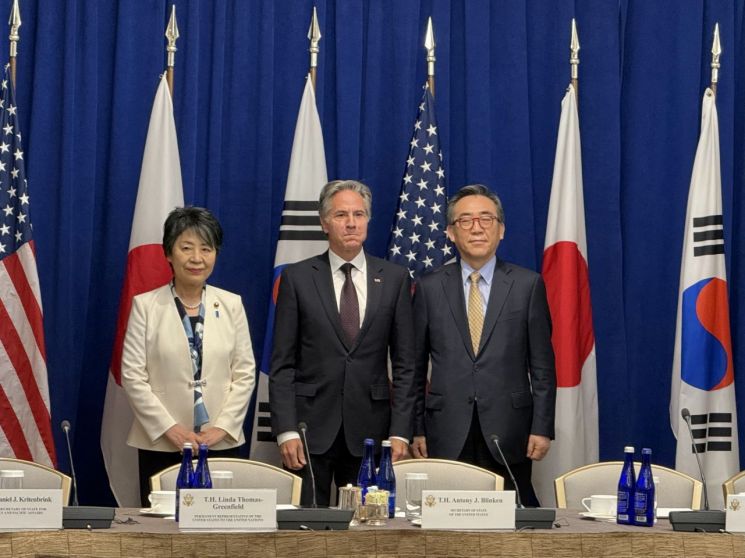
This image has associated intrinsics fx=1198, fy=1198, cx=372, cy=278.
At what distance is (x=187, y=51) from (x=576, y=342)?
Result: 7.32 ft

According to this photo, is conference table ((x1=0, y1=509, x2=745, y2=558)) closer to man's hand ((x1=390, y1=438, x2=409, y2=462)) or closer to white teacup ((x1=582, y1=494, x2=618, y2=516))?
white teacup ((x1=582, y1=494, x2=618, y2=516))

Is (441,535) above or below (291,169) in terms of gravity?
below

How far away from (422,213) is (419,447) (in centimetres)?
114

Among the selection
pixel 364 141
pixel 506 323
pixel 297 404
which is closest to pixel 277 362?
pixel 297 404

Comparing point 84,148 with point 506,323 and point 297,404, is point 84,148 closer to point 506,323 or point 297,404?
point 297,404

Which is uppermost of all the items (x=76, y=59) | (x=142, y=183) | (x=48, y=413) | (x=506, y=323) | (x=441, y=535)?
(x=76, y=59)

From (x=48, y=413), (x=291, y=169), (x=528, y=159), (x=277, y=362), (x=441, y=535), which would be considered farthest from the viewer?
(x=528, y=159)

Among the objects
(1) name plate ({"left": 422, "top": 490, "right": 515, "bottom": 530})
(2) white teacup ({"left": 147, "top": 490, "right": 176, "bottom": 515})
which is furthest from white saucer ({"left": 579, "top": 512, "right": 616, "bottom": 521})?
(2) white teacup ({"left": 147, "top": 490, "right": 176, "bottom": 515})

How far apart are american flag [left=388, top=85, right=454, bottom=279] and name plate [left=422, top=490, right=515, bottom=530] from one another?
2.41 m

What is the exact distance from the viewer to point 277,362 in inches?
183

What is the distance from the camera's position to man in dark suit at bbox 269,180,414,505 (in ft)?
15.2

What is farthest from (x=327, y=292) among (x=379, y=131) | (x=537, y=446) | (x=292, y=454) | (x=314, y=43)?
(x=314, y=43)

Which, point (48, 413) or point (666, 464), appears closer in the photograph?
point (48, 413)

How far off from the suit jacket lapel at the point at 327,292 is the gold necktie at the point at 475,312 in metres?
0.50
